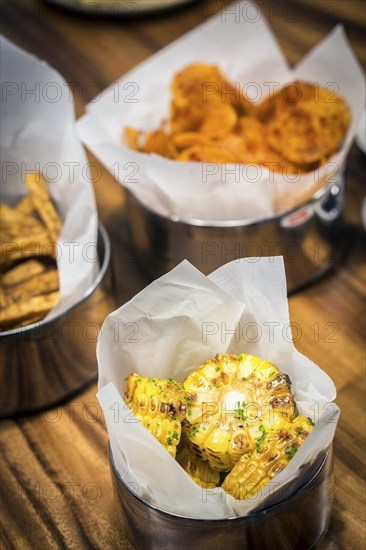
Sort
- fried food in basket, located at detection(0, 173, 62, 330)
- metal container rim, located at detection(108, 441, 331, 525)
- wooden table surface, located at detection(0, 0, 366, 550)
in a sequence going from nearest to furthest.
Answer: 1. metal container rim, located at detection(108, 441, 331, 525)
2. wooden table surface, located at detection(0, 0, 366, 550)
3. fried food in basket, located at detection(0, 173, 62, 330)

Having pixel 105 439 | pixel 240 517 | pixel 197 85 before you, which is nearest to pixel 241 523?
pixel 240 517

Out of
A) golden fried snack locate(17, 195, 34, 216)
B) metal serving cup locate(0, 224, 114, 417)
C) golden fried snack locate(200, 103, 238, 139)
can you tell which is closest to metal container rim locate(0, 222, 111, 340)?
metal serving cup locate(0, 224, 114, 417)

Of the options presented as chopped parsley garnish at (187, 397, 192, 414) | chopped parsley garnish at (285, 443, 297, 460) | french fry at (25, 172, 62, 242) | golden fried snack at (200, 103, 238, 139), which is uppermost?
golden fried snack at (200, 103, 238, 139)

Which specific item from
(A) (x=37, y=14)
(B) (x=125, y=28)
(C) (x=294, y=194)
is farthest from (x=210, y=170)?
(A) (x=37, y=14)

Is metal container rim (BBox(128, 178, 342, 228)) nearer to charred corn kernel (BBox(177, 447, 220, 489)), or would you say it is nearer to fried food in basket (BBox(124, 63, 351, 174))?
fried food in basket (BBox(124, 63, 351, 174))

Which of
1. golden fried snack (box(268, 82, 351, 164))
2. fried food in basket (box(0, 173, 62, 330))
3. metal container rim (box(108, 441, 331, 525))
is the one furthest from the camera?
golden fried snack (box(268, 82, 351, 164))

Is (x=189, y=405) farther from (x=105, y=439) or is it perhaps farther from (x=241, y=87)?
(x=241, y=87)

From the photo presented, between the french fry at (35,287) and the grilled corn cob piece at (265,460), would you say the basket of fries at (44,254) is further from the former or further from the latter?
the grilled corn cob piece at (265,460)
